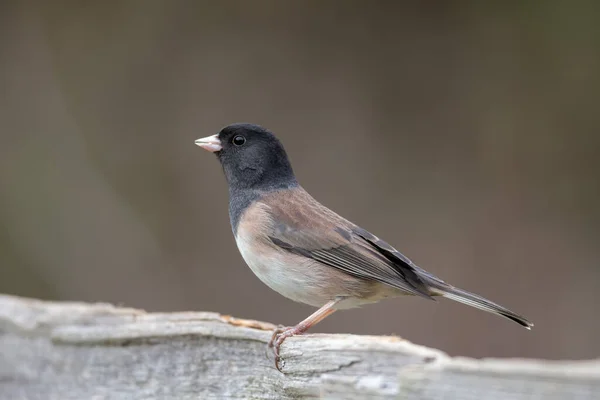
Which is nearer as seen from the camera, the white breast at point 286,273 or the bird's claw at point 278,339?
the bird's claw at point 278,339

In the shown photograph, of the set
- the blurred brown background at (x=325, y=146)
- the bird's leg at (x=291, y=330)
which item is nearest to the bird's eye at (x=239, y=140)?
the bird's leg at (x=291, y=330)

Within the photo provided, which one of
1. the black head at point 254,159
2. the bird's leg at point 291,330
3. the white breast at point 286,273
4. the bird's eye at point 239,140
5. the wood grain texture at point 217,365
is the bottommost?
the wood grain texture at point 217,365

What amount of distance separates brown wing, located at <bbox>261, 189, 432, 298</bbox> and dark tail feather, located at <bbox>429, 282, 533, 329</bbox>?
51 millimetres

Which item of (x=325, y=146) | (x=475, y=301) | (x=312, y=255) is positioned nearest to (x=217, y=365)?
(x=312, y=255)

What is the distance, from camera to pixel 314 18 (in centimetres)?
511

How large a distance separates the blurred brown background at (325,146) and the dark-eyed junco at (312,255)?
1.77 m

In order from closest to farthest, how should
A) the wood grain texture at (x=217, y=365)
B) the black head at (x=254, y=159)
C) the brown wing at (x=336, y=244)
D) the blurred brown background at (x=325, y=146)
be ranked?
the wood grain texture at (x=217, y=365) → the brown wing at (x=336, y=244) → the black head at (x=254, y=159) → the blurred brown background at (x=325, y=146)

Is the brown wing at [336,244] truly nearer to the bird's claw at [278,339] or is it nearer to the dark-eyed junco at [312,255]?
the dark-eyed junco at [312,255]

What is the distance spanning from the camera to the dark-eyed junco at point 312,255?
2.57 meters

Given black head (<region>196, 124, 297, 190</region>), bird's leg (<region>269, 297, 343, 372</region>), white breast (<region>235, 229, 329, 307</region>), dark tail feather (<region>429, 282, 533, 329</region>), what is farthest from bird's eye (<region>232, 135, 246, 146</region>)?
dark tail feather (<region>429, 282, 533, 329</region>)

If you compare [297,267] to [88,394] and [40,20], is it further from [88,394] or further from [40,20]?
[40,20]

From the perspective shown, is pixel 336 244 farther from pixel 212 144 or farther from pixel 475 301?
pixel 212 144

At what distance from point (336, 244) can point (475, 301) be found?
0.62m

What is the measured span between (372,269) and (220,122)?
2995 mm
